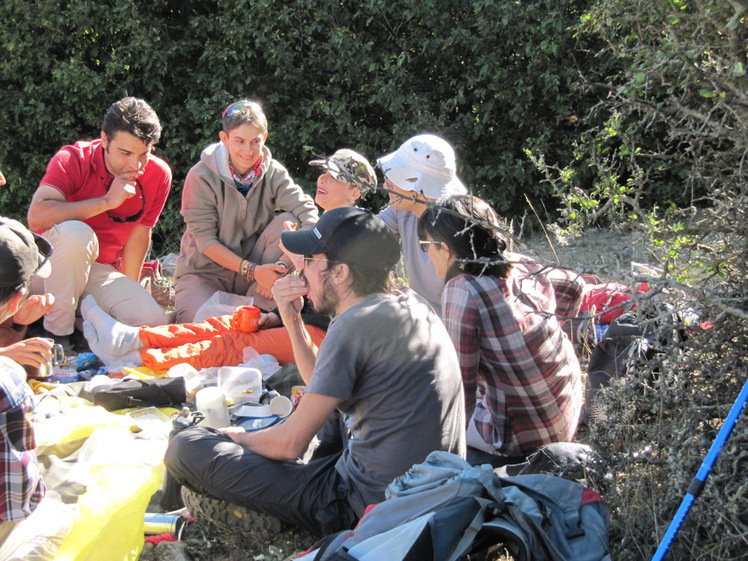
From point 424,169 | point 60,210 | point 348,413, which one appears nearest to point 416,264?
point 424,169

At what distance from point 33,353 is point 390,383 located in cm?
182

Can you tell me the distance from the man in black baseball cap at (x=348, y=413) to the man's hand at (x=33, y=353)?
90 centimetres

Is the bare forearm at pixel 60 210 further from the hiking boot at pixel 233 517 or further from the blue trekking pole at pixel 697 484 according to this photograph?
the blue trekking pole at pixel 697 484

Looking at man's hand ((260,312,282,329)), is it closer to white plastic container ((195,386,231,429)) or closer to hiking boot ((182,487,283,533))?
white plastic container ((195,386,231,429))

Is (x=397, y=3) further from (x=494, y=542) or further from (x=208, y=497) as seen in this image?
(x=494, y=542)

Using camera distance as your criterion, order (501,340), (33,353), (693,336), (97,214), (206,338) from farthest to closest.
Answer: (97,214)
(206,338)
(33,353)
(501,340)
(693,336)

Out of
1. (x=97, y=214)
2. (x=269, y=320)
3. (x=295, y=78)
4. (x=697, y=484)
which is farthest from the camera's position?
(x=295, y=78)

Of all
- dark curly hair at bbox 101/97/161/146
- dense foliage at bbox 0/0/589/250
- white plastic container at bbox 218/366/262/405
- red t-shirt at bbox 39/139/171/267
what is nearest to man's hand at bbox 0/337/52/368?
white plastic container at bbox 218/366/262/405

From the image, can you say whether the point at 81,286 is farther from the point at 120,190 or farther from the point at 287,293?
the point at 287,293

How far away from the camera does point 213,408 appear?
11.4 ft

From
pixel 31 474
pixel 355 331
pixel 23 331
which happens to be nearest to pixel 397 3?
pixel 23 331

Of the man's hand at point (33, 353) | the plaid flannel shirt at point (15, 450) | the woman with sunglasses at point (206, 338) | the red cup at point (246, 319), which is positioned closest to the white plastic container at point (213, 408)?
the man's hand at point (33, 353)

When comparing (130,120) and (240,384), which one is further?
(130,120)

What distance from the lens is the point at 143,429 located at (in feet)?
11.5
